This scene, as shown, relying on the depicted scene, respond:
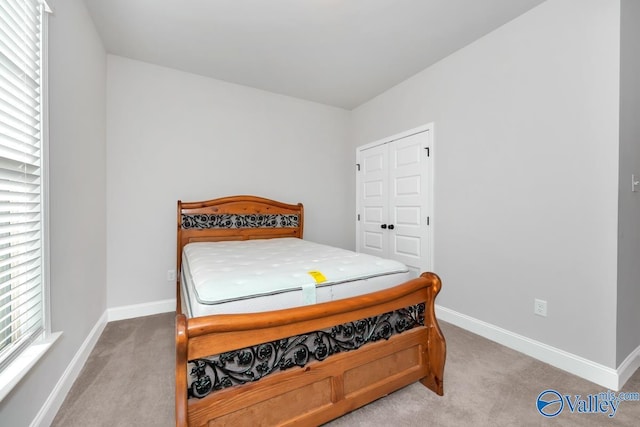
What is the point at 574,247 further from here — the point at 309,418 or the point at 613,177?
the point at 309,418

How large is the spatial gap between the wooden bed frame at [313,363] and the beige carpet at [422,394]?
15 centimetres

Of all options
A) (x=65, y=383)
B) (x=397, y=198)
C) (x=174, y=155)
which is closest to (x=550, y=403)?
(x=397, y=198)

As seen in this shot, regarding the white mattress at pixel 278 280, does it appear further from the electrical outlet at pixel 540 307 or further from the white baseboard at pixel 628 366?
the white baseboard at pixel 628 366

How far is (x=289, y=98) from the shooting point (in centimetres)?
380

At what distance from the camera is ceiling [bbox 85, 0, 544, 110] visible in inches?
83.6

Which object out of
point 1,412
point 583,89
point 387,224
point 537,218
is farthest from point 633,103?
point 1,412

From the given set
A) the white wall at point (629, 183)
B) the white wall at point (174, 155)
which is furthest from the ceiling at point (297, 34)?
the white wall at point (629, 183)

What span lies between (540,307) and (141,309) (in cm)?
369

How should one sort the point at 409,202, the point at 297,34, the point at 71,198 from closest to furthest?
the point at 71,198
the point at 297,34
the point at 409,202

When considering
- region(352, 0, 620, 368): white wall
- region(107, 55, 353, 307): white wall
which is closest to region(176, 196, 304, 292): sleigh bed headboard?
region(107, 55, 353, 307): white wall

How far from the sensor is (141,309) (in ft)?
9.49

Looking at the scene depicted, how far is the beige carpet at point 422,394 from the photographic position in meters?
1.46

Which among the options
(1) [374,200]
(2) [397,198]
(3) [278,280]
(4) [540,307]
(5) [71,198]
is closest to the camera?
(3) [278,280]

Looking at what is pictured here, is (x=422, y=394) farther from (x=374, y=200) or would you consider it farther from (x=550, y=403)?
(x=374, y=200)
